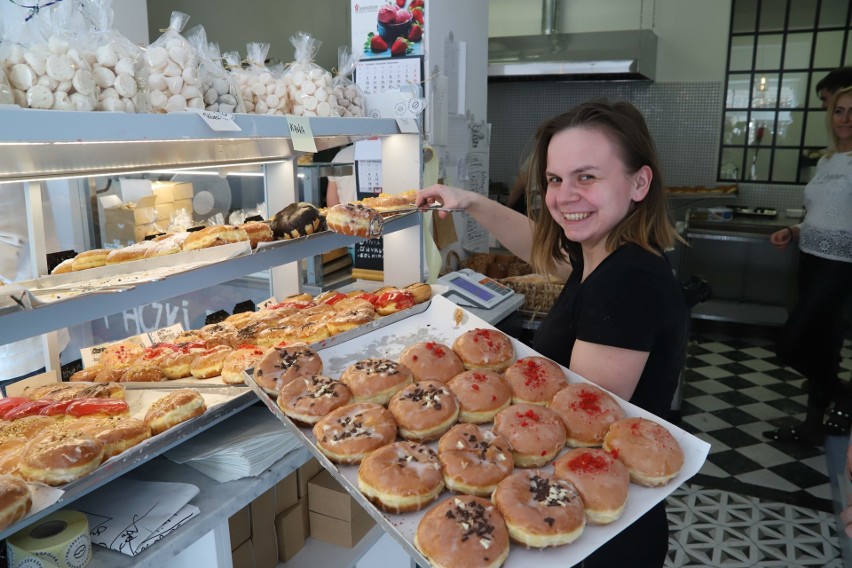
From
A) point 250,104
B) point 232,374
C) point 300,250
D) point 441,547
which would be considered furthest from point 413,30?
point 441,547

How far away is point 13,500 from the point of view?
3.76ft

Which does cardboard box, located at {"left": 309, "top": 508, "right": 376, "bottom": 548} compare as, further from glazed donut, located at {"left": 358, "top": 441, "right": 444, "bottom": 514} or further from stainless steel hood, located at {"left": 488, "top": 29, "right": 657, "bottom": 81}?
stainless steel hood, located at {"left": 488, "top": 29, "right": 657, "bottom": 81}

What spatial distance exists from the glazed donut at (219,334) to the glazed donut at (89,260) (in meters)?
0.40

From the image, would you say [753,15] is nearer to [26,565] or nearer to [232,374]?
[232,374]

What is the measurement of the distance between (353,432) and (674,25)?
8084mm

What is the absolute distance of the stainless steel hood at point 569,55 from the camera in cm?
629

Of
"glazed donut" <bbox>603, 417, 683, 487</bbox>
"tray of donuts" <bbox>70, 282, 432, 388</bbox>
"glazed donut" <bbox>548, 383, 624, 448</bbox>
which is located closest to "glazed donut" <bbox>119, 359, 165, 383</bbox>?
"tray of donuts" <bbox>70, 282, 432, 388</bbox>

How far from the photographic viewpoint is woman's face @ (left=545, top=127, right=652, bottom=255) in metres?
1.66

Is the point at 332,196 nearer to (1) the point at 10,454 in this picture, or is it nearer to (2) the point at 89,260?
(2) the point at 89,260

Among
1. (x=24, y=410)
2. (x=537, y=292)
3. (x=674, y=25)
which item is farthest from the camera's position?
(x=674, y=25)

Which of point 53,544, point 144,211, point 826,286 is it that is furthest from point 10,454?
point 826,286

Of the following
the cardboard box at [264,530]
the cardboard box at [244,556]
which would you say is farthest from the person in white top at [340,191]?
the cardboard box at [244,556]

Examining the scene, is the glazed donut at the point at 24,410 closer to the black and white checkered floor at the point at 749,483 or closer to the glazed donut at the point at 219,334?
the glazed donut at the point at 219,334

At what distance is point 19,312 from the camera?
1.22 m
